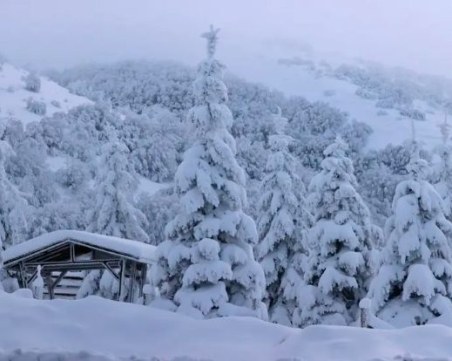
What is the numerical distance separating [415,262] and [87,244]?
452 inches

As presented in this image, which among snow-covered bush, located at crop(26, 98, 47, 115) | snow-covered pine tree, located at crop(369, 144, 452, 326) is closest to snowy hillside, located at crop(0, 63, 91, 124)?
snow-covered bush, located at crop(26, 98, 47, 115)

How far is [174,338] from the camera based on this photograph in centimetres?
817

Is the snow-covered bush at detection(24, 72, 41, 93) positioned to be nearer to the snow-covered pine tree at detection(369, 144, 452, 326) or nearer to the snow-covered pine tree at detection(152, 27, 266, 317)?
the snow-covered pine tree at detection(152, 27, 266, 317)

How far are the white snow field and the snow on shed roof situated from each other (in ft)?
48.8

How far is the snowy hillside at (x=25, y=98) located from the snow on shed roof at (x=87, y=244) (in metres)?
57.7

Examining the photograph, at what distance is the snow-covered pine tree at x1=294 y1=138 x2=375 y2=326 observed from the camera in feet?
80.1

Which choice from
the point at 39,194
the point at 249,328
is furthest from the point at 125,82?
the point at 249,328

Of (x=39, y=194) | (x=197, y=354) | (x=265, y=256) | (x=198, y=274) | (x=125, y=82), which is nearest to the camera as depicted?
(x=197, y=354)

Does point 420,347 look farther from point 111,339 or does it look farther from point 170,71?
point 170,71

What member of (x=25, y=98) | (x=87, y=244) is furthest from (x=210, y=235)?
(x=25, y=98)

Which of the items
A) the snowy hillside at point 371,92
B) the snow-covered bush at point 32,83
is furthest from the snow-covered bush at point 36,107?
the snowy hillside at point 371,92

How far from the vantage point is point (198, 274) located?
19.7 m

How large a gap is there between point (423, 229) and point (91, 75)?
144 meters

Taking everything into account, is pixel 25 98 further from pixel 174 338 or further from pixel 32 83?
pixel 174 338
